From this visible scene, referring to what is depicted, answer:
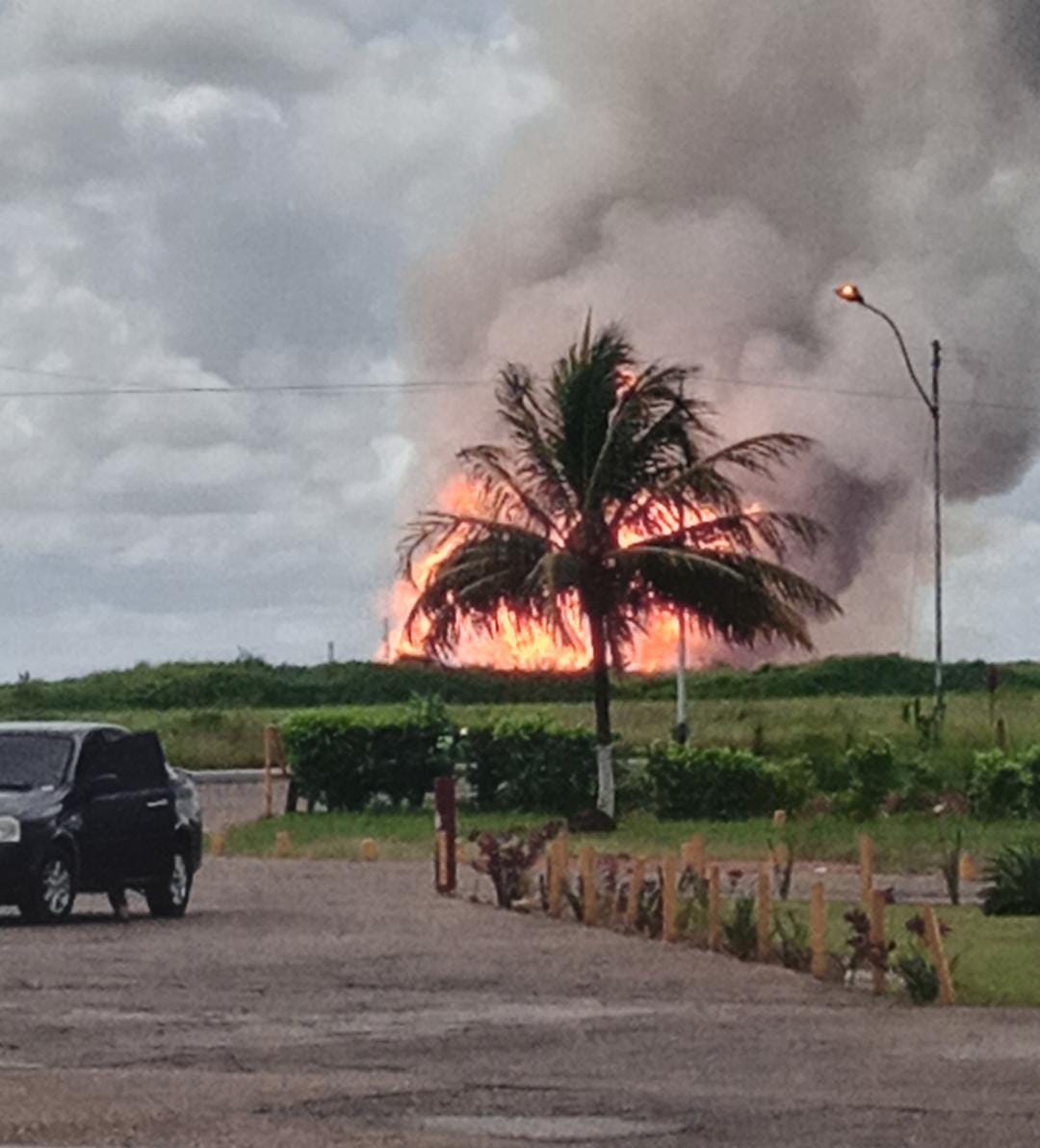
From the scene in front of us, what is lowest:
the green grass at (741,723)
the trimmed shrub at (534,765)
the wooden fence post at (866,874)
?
the wooden fence post at (866,874)

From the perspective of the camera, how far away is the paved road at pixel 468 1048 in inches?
509

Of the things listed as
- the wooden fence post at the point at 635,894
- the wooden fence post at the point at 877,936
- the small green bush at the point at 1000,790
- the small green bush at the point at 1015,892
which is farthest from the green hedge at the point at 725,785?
the wooden fence post at the point at 877,936

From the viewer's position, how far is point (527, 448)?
169 feet

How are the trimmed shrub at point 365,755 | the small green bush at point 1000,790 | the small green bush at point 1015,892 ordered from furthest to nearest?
the trimmed shrub at point 365,755, the small green bush at point 1000,790, the small green bush at point 1015,892

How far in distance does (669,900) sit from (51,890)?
5.55 meters

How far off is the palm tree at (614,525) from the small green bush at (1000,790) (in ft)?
12.9

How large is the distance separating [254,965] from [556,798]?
3083cm

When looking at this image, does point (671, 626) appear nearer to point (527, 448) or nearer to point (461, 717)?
point (527, 448)

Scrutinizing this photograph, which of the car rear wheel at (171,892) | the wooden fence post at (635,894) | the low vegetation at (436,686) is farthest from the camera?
the low vegetation at (436,686)

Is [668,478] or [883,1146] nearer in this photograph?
[883,1146]

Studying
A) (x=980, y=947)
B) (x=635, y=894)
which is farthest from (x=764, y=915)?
(x=635, y=894)

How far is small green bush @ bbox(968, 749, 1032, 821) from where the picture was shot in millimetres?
47469

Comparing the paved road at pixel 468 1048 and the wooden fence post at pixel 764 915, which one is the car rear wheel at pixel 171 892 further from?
the wooden fence post at pixel 764 915

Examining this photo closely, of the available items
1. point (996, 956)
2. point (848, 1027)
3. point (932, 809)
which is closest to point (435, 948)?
point (996, 956)
